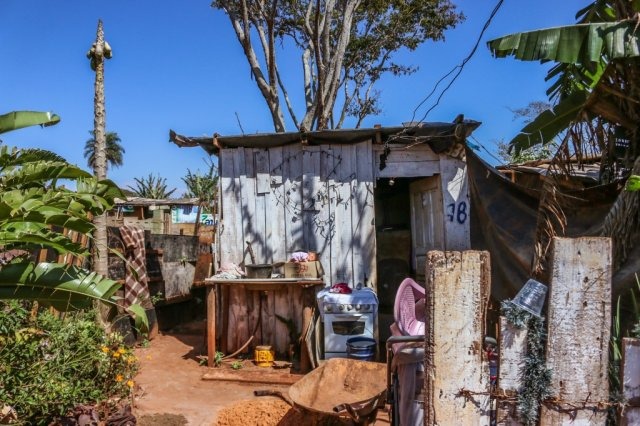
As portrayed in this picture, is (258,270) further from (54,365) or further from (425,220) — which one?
(54,365)

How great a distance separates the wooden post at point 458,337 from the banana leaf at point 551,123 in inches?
183

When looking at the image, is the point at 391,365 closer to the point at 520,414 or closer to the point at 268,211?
the point at 520,414

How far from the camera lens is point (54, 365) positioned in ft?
13.3

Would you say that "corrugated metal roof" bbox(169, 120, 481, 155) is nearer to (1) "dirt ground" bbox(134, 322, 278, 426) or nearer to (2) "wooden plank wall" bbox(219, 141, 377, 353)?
(2) "wooden plank wall" bbox(219, 141, 377, 353)

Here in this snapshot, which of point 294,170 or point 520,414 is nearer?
point 520,414

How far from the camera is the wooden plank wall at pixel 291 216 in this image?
25.4ft

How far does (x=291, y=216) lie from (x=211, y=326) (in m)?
2.04

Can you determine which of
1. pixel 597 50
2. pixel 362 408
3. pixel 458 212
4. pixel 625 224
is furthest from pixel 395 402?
A: pixel 458 212

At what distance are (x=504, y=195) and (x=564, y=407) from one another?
15.7 feet

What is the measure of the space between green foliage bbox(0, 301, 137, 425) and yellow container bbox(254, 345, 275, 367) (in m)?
2.80

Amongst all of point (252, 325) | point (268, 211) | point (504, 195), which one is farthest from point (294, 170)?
point (504, 195)

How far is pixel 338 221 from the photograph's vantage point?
25.6ft

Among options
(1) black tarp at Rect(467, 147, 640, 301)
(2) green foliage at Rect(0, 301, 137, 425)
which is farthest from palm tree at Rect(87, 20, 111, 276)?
(1) black tarp at Rect(467, 147, 640, 301)

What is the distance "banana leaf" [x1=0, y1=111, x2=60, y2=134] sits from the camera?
3.70 meters
